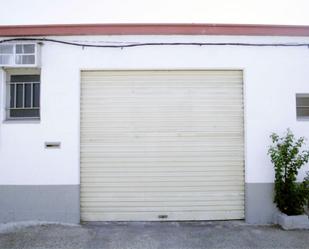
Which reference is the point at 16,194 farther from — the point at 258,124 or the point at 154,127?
the point at 258,124

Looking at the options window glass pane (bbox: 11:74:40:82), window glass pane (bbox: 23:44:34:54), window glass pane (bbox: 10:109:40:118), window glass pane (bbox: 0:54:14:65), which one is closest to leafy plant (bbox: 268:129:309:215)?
window glass pane (bbox: 10:109:40:118)

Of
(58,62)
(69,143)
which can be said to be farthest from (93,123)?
(58,62)

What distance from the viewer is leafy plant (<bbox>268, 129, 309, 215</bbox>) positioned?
17.0ft

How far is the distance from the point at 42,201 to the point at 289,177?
471 cm

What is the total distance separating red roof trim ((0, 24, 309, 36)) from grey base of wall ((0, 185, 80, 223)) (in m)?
3.03

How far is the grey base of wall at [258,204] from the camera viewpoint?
18.3 feet

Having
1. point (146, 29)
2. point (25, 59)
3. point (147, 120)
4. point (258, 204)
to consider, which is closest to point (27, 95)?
point (25, 59)

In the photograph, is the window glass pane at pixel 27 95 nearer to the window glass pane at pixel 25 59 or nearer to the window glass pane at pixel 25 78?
the window glass pane at pixel 25 78

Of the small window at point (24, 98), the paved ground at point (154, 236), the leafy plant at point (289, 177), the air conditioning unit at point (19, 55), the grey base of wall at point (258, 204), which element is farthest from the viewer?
the small window at point (24, 98)

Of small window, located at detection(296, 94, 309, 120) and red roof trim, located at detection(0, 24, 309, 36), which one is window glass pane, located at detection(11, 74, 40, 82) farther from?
small window, located at detection(296, 94, 309, 120)

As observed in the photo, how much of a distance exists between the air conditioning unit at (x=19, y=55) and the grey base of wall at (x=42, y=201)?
7.82ft

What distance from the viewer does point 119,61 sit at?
5.59 m

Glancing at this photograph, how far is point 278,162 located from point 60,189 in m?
4.17

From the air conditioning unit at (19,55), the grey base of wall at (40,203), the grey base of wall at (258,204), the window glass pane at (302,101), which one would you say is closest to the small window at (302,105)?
the window glass pane at (302,101)
